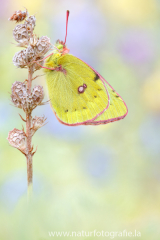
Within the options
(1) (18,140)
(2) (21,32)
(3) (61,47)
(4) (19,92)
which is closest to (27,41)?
(2) (21,32)

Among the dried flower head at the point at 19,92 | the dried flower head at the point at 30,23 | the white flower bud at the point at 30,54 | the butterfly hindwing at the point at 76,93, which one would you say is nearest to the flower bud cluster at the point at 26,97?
the dried flower head at the point at 19,92

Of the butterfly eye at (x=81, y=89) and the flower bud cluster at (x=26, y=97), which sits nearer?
the flower bud cluster at (x=26, y=97)

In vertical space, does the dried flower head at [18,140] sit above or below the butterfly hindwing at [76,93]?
Answer: below

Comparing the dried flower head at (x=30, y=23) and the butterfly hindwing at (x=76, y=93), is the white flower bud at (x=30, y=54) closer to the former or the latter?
the dried flower head at (x=30, y=23)

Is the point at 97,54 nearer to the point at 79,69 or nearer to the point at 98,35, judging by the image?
the point at 98,35

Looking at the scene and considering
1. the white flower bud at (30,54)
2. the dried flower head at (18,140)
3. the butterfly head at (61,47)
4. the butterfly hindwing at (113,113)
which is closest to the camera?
the dried flower head at (18,140)

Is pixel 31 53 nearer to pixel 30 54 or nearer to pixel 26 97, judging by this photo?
pixel 30 54
